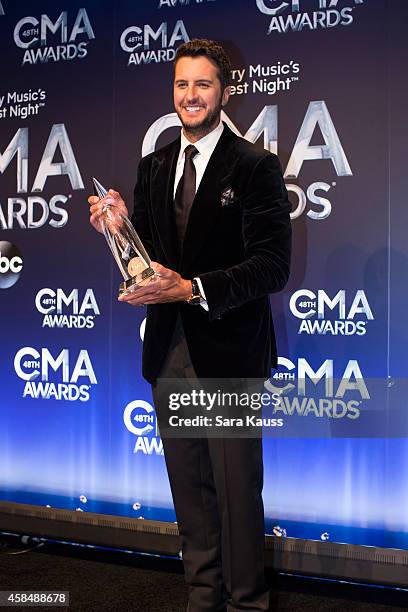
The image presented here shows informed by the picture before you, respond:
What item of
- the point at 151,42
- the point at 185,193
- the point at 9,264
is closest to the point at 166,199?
the point at 185,193

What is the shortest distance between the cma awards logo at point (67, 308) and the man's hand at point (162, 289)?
1.25 meters

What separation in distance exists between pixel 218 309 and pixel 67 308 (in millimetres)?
1436

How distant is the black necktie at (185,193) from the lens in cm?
214

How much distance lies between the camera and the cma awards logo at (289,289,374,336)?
2.72 meters

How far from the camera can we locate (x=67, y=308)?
327cm

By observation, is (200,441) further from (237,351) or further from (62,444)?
(62,444)

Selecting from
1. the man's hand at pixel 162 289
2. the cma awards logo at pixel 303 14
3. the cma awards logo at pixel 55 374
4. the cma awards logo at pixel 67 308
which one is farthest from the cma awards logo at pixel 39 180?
the man's hand at pixel 162 289

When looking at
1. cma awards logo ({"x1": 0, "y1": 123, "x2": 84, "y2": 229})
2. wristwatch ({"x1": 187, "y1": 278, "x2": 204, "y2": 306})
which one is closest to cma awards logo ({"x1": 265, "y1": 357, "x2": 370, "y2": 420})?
wristwatch ({"x1": 187, "y1": 278, "x2": 204, "y2": 306})

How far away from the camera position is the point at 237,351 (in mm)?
2080

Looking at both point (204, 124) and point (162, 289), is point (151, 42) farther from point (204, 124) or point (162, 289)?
point (162, 289)

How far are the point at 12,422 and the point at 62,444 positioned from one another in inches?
11.3

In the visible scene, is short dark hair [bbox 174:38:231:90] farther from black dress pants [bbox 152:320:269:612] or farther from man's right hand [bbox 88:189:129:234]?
black dress pants [bbox 152:320:269:612]

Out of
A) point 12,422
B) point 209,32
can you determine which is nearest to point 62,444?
point 12,422

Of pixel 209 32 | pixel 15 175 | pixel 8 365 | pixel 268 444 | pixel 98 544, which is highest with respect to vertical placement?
pixel 209 32
